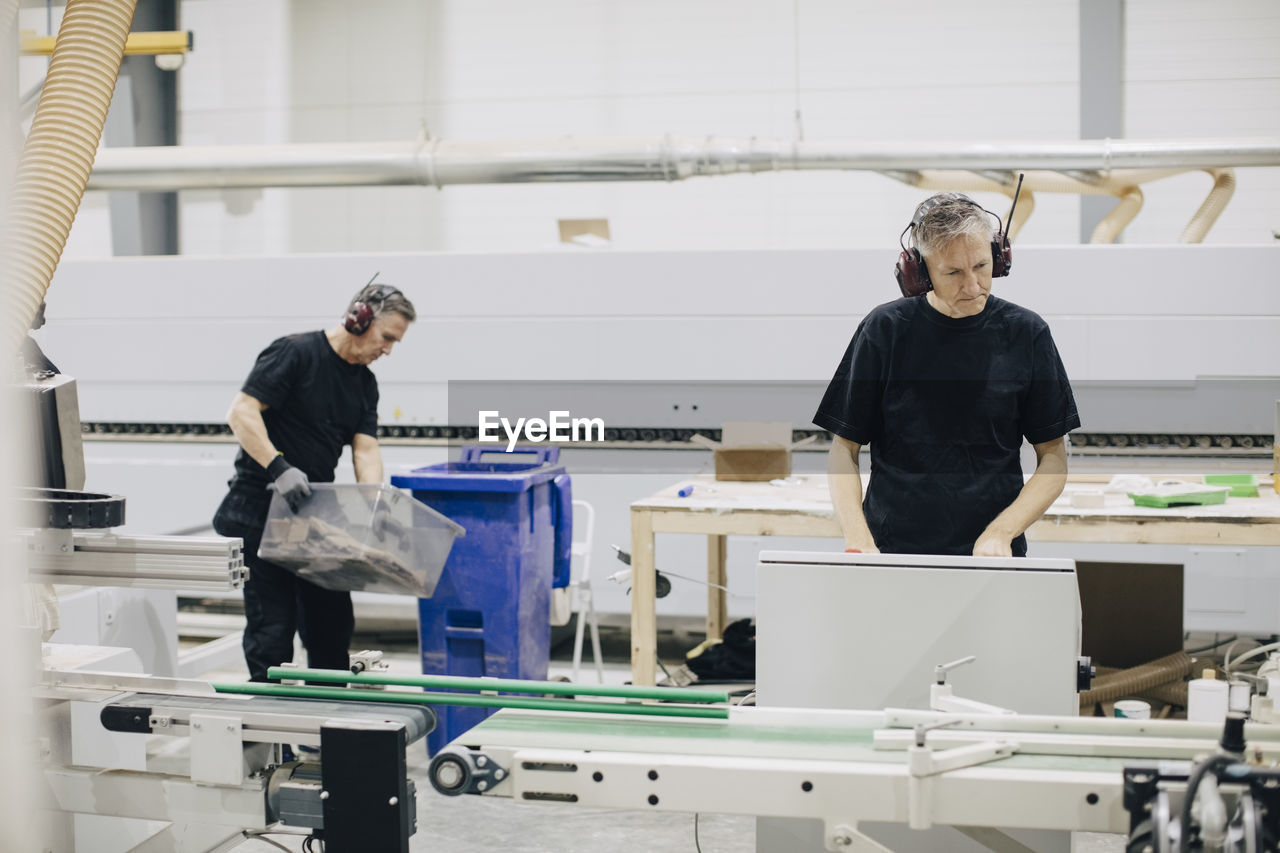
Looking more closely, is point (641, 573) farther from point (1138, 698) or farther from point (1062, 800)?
point (1062, 800)

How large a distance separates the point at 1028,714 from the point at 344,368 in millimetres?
2106

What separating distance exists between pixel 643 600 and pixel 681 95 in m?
2.94

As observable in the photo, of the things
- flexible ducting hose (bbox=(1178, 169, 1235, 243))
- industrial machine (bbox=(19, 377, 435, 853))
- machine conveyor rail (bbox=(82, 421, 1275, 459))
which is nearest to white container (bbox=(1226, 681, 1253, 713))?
industrial machine (bbox=(19, 377, 435, 853))

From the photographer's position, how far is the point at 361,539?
2.73 meters

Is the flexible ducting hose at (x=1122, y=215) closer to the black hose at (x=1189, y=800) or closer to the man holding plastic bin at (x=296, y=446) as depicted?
the man holding plastic bin at (x=296, y=446)

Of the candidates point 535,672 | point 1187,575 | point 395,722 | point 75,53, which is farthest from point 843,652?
point 1187,575

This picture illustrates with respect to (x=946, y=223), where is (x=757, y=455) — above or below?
below

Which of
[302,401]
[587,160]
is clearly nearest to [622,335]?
[587,160]

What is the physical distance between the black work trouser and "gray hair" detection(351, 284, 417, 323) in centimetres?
64

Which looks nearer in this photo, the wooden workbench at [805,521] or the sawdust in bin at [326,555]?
the wooden workbench at [805,521]

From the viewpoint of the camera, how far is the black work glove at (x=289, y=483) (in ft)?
8.77

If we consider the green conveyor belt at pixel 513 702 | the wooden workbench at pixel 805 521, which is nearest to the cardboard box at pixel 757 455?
the wooden workbench at pixel 805 521
